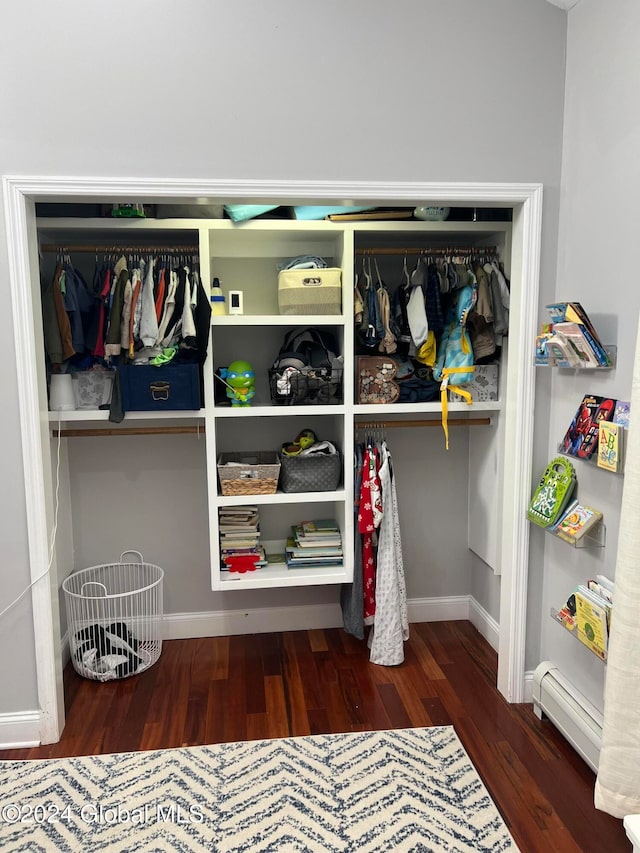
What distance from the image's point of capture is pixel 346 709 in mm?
2631

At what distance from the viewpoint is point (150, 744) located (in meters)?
2.42

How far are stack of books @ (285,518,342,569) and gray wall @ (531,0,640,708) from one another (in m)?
1.00

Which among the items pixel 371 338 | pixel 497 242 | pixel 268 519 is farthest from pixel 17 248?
pixel 497 242

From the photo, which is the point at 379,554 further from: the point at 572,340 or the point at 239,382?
the point at 572,340

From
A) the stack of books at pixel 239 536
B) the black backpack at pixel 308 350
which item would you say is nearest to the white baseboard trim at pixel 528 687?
the stack of books at pixel 239 536

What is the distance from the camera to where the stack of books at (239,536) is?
9.76 feet

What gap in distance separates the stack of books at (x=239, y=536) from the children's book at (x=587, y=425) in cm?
146

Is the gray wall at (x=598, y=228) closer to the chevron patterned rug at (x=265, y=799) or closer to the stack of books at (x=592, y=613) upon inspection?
the stack of books at (x=592, y=613)

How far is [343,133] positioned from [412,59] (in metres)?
0.37

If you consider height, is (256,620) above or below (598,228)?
below

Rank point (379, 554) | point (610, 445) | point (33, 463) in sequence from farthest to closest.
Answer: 1. point (379, 554)
2. point (33, 463)
3. point (610, 445)

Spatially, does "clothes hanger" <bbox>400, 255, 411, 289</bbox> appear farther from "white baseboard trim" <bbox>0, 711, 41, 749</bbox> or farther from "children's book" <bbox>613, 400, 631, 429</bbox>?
"white baseboard trim" <bbox>0, 711, 41, 749</bbox>

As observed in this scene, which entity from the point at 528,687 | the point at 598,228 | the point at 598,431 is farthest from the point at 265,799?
the point at 598,228

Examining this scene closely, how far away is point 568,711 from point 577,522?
71 cm
